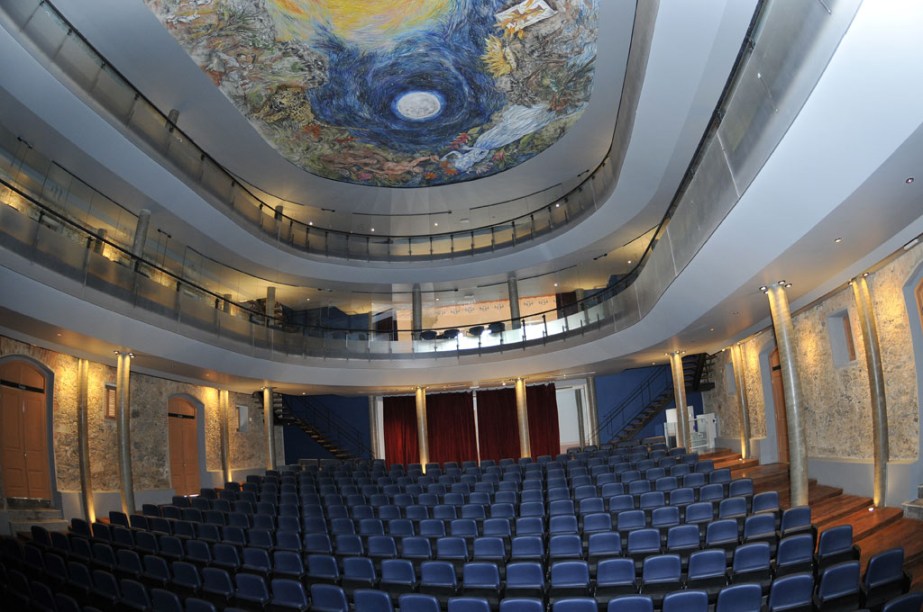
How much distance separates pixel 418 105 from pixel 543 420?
12186 mm

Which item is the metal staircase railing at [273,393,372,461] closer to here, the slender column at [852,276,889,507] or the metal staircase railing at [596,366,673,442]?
the metal staircase railing at [596,366,673,442]

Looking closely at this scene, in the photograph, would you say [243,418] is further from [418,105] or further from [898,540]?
[898,540]

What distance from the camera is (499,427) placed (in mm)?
24141

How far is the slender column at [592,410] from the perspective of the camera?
2264 centimetres

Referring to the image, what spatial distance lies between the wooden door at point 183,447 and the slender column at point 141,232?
4796 millimetres

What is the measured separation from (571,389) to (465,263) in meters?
6.83

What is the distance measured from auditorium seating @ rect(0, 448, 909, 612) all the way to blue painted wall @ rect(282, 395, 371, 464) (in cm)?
1193

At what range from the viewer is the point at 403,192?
23250 millimetres

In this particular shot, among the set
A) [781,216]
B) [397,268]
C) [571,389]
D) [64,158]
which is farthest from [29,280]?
[571,389]

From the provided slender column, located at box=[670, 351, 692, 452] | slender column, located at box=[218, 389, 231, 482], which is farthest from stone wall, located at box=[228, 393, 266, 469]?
slender column, located at box=[670, 351, 692, 452]

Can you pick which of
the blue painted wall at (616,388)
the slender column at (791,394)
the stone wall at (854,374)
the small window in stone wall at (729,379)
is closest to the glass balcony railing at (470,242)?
the slender column at (791,394)

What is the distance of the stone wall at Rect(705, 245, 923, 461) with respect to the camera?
32.1 feet

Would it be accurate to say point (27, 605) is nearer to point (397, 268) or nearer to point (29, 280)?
point (29, 280)

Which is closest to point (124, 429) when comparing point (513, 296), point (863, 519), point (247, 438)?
point (247, 438)
